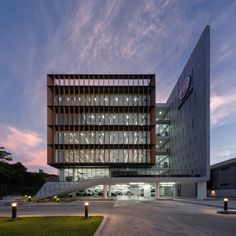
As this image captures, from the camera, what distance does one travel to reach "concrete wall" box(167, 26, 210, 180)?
165ft

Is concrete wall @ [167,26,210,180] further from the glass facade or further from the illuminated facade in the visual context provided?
the glass facade

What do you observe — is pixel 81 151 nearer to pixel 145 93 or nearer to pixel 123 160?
pixel 123 160

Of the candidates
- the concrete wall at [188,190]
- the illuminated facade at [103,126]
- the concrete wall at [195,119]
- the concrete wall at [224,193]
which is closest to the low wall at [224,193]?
the concrete wall at [224,193]

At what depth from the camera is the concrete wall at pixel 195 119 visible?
165 feet

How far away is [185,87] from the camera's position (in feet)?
207

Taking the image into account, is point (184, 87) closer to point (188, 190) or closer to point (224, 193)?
point (188, 190)

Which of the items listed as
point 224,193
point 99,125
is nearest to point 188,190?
point 224,193

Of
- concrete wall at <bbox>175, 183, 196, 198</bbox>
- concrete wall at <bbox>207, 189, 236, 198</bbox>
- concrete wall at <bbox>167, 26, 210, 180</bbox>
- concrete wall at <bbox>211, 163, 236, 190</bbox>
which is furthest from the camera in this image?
concrete wall at <bbox>175, 183, 196, 198</bbox>

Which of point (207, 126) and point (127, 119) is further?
point (127, 119)

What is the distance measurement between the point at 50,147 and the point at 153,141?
73.3ft

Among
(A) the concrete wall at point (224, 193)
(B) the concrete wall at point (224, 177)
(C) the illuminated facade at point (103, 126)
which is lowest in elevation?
(A) the concrete wall at point (224, 193)

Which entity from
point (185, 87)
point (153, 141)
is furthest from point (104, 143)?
point (185, 87)

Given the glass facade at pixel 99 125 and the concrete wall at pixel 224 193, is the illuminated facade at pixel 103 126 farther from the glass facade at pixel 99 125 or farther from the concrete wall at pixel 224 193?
the concrete wall at pixel 224 193

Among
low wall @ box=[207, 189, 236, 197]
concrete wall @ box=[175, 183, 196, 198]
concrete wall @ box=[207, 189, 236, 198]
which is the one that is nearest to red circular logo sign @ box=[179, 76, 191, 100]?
concrete wall @ box=[175, 183, 196, 198]
